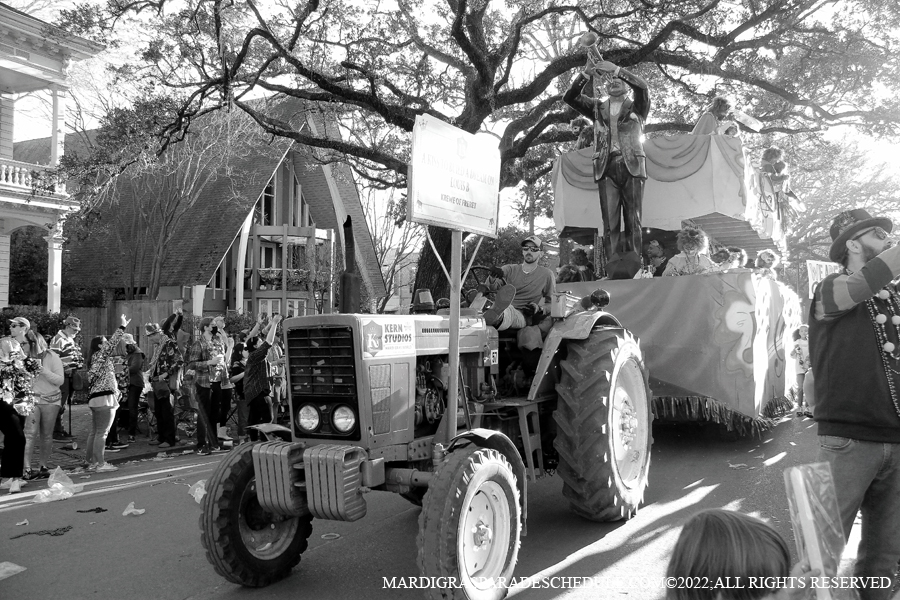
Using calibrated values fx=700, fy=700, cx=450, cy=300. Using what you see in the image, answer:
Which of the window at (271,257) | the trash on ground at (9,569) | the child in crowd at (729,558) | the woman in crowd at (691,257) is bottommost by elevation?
the trash on ground at (9,569)

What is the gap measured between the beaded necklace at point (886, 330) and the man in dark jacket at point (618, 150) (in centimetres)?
550

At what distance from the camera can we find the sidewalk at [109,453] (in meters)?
8.45

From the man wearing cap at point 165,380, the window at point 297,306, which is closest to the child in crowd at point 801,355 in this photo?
the man wearing cap at point 165,380

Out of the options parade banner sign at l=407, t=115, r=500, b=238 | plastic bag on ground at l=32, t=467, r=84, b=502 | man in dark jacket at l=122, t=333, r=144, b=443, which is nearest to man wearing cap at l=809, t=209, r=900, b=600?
parade banner sign at l=407, t=115, r=500, b=238

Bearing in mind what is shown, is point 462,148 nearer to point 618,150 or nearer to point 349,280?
point 349,280

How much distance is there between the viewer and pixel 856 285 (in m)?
2.86

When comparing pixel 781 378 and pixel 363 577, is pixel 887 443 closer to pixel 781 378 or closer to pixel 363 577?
pixel 363 577

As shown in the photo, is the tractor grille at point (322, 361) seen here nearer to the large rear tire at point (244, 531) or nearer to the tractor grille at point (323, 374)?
the tractor grille at point (323, 374)

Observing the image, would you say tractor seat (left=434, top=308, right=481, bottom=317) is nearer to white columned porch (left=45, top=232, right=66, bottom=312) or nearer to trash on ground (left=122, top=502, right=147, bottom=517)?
trash on ground (left=122, top=502, right=147, bottom=517)

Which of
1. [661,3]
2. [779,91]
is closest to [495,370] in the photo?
[661,3]

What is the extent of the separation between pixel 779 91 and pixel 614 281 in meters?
7.27

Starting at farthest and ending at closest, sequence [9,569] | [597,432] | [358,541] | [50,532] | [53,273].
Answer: [53,273] < [50,532] < [358,541] < [597,432] < [9,569]

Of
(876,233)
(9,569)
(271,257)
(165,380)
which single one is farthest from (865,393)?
(271,257)

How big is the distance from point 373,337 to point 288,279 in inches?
Result: 749
